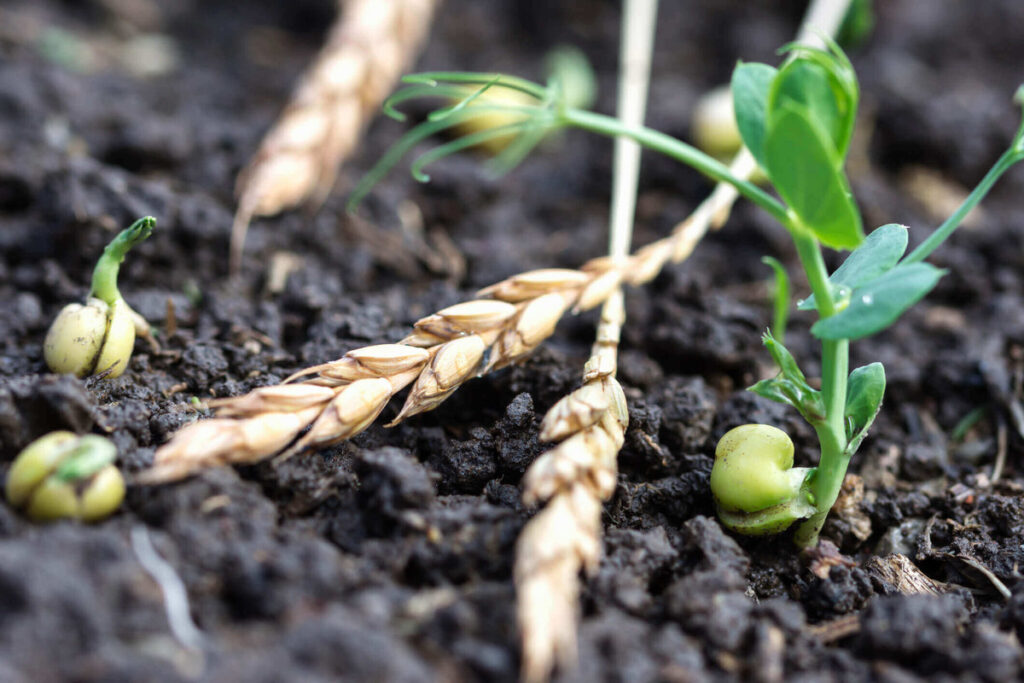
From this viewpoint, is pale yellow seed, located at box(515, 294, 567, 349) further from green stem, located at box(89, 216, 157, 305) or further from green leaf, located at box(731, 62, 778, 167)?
green stem, located at box(89, 216, 157, 305)

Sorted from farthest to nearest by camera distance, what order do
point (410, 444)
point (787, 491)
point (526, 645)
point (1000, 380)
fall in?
1. point (1000, 380)
2. point (410, 444)
3. point (787, 491)
4. point (526, 645)

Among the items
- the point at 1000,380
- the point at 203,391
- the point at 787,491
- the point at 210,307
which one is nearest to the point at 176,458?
the point at 203,391

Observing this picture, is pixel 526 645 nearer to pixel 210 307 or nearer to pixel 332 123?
pixel 210 307

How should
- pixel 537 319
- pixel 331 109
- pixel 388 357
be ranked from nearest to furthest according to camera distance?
pixel 388 357 → pixel 537 319 → pixel 331 109

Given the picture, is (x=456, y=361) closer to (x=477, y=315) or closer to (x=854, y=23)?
(x=477, y=315)

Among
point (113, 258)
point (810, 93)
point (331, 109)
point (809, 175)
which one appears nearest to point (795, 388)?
point (809, 175)

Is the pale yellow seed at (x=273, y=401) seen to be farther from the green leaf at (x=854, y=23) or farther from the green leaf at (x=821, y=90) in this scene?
the green leaf at (x=854, y=23)

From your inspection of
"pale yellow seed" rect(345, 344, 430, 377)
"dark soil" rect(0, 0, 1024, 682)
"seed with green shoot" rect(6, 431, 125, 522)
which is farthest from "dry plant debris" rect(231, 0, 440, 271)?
"seed with green shoot" rect(6, 431, 125, 522)
